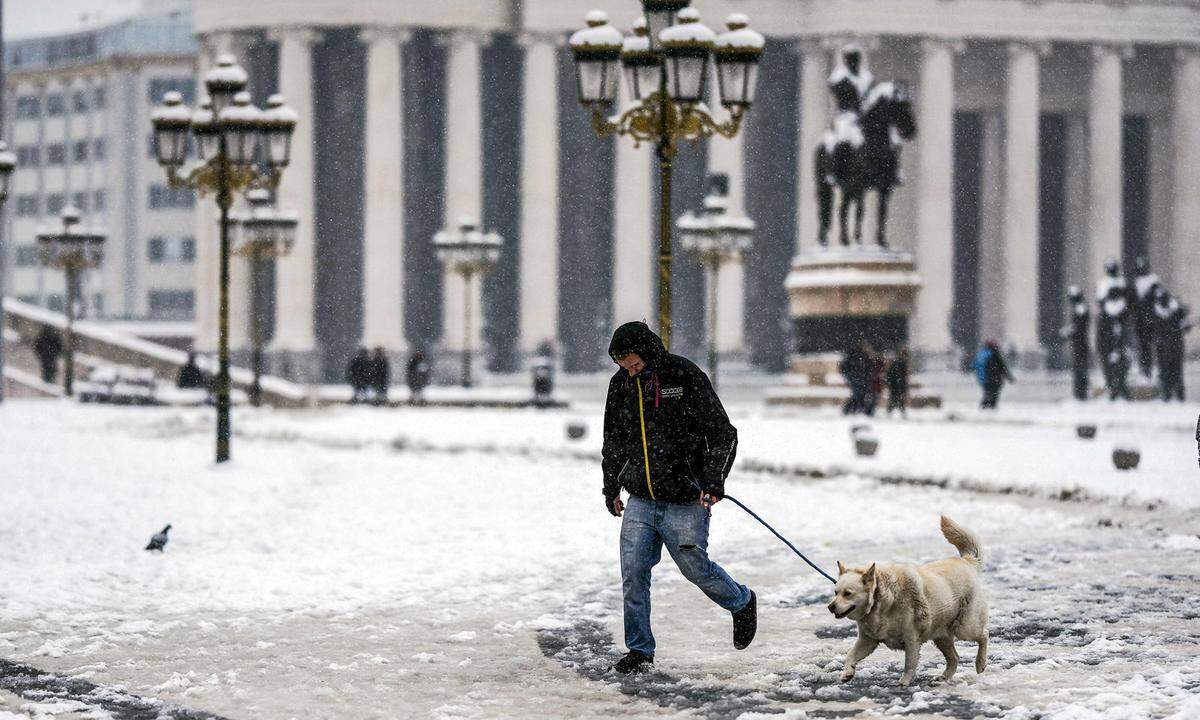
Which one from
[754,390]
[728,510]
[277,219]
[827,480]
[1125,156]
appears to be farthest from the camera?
[1125,156]

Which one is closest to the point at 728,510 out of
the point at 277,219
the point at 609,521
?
the point at 609,521

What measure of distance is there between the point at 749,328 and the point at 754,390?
8281 mm

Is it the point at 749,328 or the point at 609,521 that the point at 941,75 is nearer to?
the point at 749,328

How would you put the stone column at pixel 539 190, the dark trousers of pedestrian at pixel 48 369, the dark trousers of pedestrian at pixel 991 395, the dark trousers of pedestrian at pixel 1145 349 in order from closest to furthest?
the dark trousers of pedestrian at pixel 991 395 → the dark trousers of pedestrian at pixel 1145 349 → the dark trousers of pedestrian at pixel 48 369 → the stone column at pixel 539 190

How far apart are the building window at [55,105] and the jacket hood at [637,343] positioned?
3665 inches

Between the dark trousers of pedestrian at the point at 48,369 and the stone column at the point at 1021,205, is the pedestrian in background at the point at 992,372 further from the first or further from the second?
the stone column at the point at 1021,205

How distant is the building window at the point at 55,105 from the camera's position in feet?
316

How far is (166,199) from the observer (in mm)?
89188

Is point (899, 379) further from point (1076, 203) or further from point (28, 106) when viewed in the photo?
point (28, 106)

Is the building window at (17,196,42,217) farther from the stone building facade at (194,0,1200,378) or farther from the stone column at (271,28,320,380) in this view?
the stone column at (271,28,320,380)

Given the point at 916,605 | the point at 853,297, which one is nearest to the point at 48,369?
the point at 853,297

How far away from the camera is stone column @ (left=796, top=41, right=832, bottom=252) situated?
64062 millimetres

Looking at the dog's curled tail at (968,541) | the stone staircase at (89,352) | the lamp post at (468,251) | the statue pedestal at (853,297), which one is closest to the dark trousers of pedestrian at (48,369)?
the stone staircase at (89,352)

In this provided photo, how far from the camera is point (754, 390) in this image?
6053 centimetres
